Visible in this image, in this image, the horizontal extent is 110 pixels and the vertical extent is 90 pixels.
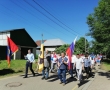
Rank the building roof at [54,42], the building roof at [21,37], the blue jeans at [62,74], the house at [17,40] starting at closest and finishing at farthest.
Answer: the blue jeans at [62,74]
the house at [17,40]
the building roof at [21,37]
the building roof at [54,42]

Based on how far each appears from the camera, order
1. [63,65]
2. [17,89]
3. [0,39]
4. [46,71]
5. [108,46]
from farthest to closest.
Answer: [0,39] → [108,46] → [46,71] → [63,65] → [17,89]

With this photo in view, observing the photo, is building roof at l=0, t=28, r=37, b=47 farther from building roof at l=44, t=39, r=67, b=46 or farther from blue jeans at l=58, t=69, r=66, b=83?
blue jeans at l=58, t=69, r=66, b=83

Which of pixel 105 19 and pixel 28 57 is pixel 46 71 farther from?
pixel 105 19

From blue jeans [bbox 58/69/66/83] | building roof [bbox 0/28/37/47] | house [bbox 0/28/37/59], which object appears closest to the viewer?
blue jeans [bbox 58/69/66/83]

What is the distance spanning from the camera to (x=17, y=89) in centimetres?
894

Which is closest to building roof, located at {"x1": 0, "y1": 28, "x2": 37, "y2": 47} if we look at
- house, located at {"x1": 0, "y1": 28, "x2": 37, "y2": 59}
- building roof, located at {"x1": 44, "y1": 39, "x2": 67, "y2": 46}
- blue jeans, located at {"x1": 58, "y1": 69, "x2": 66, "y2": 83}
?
house, located at {"x1": 0, "y1": 28, "x2": 37, "y2": 59}

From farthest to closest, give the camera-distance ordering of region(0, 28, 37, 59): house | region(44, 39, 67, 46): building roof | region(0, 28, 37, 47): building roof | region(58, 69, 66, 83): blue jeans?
region(44, 39, 67, 46): building roof → region(0, 28, 37, 47): building roof → region(0, 28, 37, 59): house → region(58, 69, 66, 83): blue jeans

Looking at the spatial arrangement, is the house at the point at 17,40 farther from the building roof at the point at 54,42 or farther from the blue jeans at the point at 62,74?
A: the blue jeans at the point at 62,74

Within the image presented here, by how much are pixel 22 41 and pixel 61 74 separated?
97.4 ft

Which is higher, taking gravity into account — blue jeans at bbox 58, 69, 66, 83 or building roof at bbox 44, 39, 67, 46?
building roof at bbox 44, 39, 67, 46

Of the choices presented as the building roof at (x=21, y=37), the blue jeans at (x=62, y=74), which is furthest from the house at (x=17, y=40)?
the blue jeans at (x=62, y=74)

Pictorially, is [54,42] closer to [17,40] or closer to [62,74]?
[17,40]

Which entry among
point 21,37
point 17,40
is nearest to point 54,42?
point 21,37

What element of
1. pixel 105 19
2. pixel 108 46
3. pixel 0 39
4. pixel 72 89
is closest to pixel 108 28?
pixel 105 19
